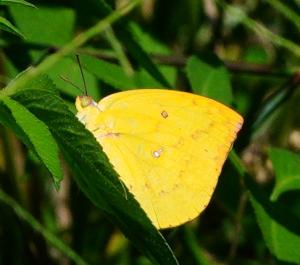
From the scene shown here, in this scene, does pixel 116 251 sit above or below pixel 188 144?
below

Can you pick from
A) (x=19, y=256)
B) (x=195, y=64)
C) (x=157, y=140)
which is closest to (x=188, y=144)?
(x=157, y=140)

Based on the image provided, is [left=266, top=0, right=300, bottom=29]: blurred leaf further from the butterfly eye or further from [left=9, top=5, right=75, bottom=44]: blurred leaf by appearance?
[left=9, top=5, right=75, bottom=44]: blurred leaf

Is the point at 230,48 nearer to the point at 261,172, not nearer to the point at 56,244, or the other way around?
the point at 261,172

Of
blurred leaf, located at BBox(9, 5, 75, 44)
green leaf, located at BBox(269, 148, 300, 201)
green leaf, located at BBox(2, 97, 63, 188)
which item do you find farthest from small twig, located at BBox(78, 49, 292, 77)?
green leaf, located at BBox(2, 97, 63, 188)

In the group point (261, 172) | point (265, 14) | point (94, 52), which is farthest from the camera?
point (265, 14)

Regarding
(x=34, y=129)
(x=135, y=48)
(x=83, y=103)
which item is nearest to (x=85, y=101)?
(x=83, y=103)

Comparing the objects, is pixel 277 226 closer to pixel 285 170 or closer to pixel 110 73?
pixel 285 170

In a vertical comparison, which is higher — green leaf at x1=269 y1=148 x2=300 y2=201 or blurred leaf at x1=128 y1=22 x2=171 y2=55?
blurred leaf at x1=128 y1=22 x2=171 y2=55
